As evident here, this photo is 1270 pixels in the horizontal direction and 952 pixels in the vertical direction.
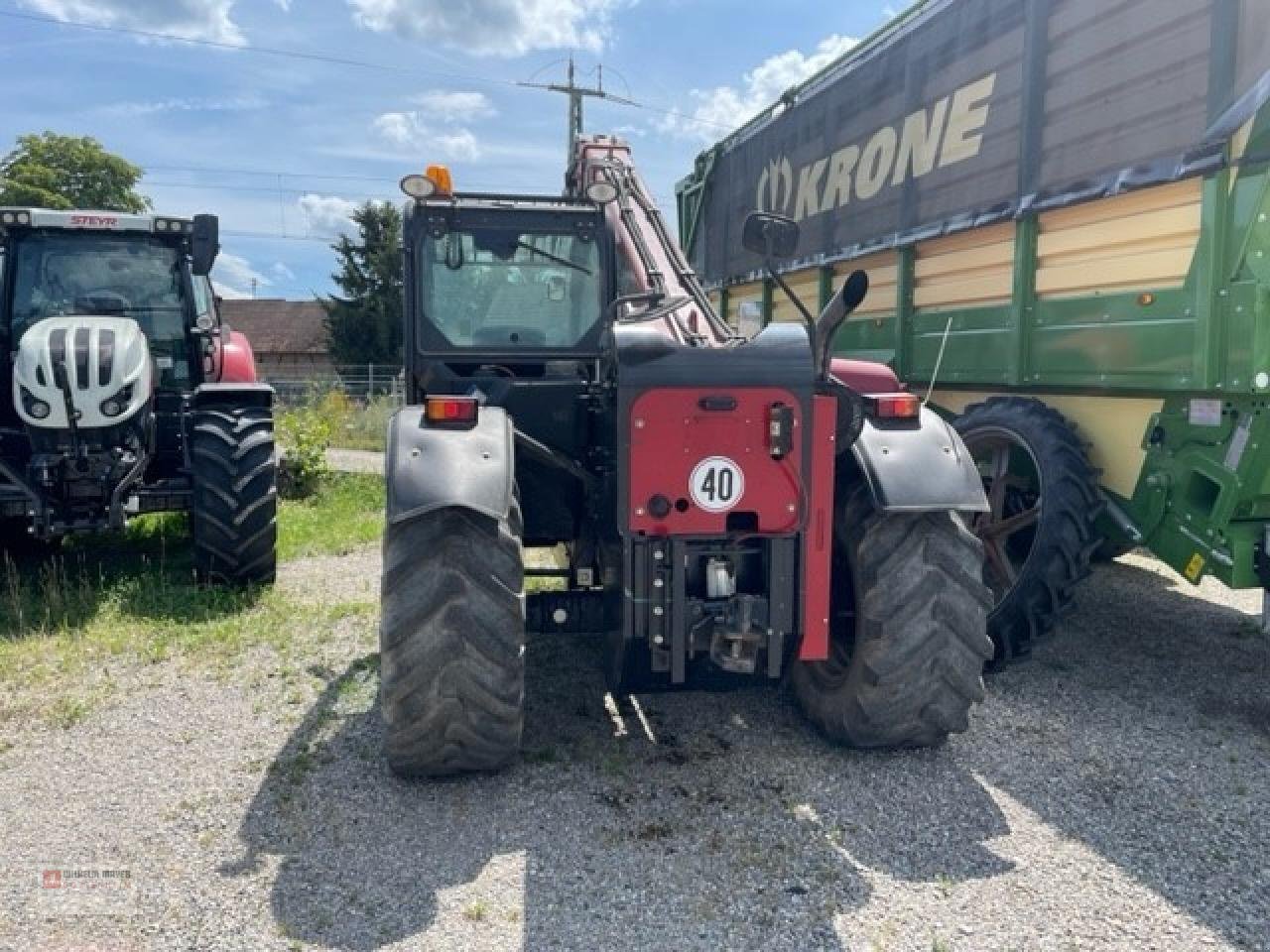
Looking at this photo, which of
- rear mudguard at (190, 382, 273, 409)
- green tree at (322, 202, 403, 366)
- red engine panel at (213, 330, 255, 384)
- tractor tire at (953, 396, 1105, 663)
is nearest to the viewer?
tractor tire at (953, 396, 1105, 663)

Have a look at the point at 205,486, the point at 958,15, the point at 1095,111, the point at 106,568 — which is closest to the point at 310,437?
the point at 106,568

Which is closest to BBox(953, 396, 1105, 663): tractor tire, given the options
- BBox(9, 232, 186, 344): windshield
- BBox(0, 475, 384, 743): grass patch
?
BBox(0, 475, 384, 743): grass patch

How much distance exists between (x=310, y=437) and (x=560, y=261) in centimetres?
631

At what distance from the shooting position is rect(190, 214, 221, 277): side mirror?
21.3 ft

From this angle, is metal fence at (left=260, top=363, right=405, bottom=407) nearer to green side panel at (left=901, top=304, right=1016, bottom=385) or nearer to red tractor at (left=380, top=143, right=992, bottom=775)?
green side panel at (left=901, top=304, right=1016, bottom=385)

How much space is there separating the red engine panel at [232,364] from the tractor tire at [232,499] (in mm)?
1074

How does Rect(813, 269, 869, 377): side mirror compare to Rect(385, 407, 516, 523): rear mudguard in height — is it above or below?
above

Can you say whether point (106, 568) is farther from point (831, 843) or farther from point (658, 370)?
point (831, 843)

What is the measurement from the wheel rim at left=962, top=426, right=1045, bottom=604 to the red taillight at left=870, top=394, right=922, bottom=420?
131 cm

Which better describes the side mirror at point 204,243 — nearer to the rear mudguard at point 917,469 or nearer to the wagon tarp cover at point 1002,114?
the wagon tarp cover at point 1002,114

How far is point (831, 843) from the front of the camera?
3.08 meters

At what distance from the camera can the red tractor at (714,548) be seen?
3205 millimetres

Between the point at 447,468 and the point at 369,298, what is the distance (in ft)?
90.1

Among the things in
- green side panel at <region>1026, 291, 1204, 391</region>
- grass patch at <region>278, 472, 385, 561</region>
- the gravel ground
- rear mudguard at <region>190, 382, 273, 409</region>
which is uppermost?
green side panel at <region>1026, 291, 1204, 391</region>
